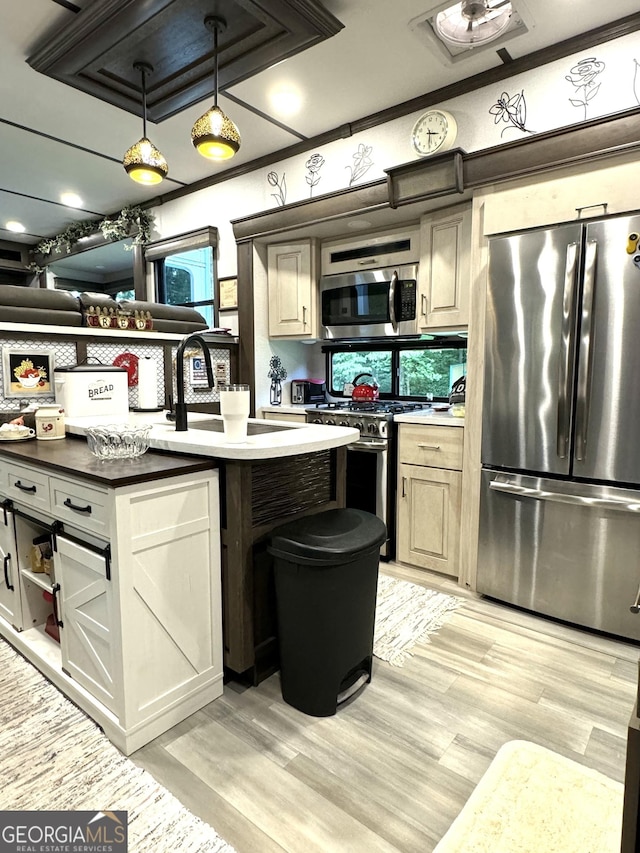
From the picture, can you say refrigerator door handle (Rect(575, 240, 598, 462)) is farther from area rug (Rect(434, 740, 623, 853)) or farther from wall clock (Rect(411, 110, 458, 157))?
area rug (Rect(434, 740, 623, 853))

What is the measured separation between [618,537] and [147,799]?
2.12 m

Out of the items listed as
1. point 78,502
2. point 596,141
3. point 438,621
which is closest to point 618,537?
point 438,621

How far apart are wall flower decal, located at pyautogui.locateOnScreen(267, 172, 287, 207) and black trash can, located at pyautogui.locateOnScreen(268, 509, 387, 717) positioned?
9.03 feet

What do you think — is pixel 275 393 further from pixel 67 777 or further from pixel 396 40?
pixel 67 777

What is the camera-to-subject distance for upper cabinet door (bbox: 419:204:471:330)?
2.84m

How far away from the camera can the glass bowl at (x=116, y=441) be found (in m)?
1.70

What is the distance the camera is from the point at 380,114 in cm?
306

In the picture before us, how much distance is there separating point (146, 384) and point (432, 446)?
1.74 metres

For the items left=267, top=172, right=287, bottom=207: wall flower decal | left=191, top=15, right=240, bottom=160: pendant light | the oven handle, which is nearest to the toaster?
the oven handle

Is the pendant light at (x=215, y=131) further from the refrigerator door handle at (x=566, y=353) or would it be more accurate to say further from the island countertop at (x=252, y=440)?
the refrigerator door handle at (x=566, y=353)

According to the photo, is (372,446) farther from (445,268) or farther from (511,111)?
(511,111)

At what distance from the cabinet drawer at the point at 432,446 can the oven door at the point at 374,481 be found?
135 mm

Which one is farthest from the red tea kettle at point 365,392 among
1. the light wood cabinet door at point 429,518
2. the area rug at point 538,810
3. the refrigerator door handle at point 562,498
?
the area rug at point 538,810

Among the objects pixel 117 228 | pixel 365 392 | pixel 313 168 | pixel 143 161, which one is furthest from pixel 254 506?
pixel 117 228
